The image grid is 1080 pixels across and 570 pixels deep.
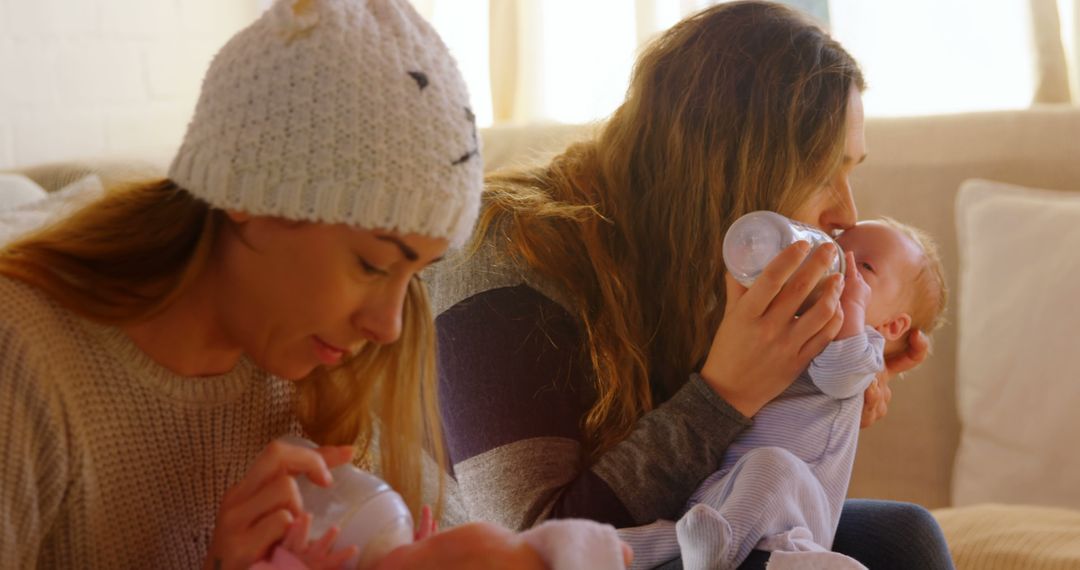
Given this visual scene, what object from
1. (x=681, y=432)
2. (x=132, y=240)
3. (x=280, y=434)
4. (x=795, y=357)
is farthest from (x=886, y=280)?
(x=132, y=240)

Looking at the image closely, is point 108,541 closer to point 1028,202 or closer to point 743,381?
point 743,381

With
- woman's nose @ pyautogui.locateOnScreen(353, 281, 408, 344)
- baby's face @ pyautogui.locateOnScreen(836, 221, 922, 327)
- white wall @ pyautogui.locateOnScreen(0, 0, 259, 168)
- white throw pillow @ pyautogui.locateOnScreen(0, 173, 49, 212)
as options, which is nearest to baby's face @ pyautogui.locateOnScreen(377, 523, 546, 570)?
woman's nose @ pyautogui.locateOnScreen(353, 281, 408, 344)

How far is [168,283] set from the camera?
0.96m

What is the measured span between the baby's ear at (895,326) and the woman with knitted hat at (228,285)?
2.65 feet

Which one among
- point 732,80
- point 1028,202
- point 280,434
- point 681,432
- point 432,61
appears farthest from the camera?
point 1028,202

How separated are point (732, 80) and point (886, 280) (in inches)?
14.8

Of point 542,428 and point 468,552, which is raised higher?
point 468,552

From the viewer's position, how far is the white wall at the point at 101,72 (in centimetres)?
218

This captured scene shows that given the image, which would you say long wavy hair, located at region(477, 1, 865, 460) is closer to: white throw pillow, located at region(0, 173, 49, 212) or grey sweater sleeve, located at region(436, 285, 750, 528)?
grey sweater sleeve, located at region(436, 285, 750, 528)

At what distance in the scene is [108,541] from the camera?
3.10 feet

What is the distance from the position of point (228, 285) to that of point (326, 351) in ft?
0.32

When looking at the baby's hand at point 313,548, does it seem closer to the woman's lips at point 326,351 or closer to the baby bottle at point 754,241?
the woman's lips at point 326,351

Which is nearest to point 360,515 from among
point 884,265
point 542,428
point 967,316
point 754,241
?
point 542,428

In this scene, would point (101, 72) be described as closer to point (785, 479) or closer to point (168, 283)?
point (168, 283)
